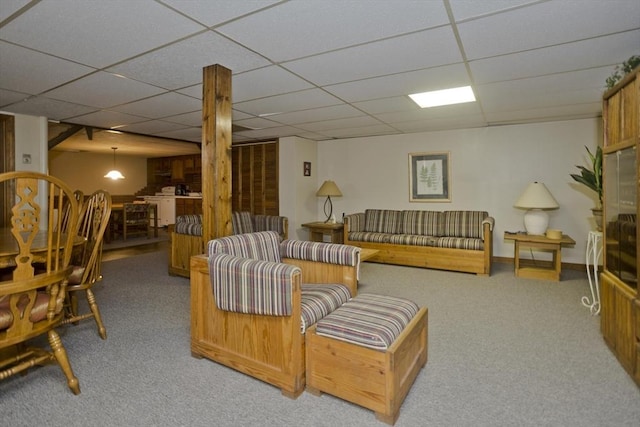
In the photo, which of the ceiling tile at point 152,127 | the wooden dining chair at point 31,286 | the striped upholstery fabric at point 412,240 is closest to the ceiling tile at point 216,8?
the wooden dining chair at point 31,286

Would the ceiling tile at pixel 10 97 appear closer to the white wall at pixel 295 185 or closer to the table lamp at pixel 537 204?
the white wall at pixel 295 185

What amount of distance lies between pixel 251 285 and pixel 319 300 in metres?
0.47

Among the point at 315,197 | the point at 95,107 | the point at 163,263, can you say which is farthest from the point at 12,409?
the point at 315,197

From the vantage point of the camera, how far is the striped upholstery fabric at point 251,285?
183cm

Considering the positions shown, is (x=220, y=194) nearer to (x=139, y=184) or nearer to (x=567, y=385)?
(x=567, y=385)

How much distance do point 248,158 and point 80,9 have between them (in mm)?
4896

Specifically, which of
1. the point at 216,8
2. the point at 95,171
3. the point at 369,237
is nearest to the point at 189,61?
the point at 216,8

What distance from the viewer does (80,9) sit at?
6.19 ft

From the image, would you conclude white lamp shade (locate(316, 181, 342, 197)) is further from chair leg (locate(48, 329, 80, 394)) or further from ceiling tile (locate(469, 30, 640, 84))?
chair leg (locate(48, 329, 80, 394))

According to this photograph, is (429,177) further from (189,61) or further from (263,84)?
(189,61)

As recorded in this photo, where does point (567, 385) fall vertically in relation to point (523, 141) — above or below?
below

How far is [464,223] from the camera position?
5125 mm

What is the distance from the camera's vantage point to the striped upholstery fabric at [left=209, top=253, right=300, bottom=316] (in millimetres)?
1826

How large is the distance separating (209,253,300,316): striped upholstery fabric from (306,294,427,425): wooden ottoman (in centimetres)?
27
